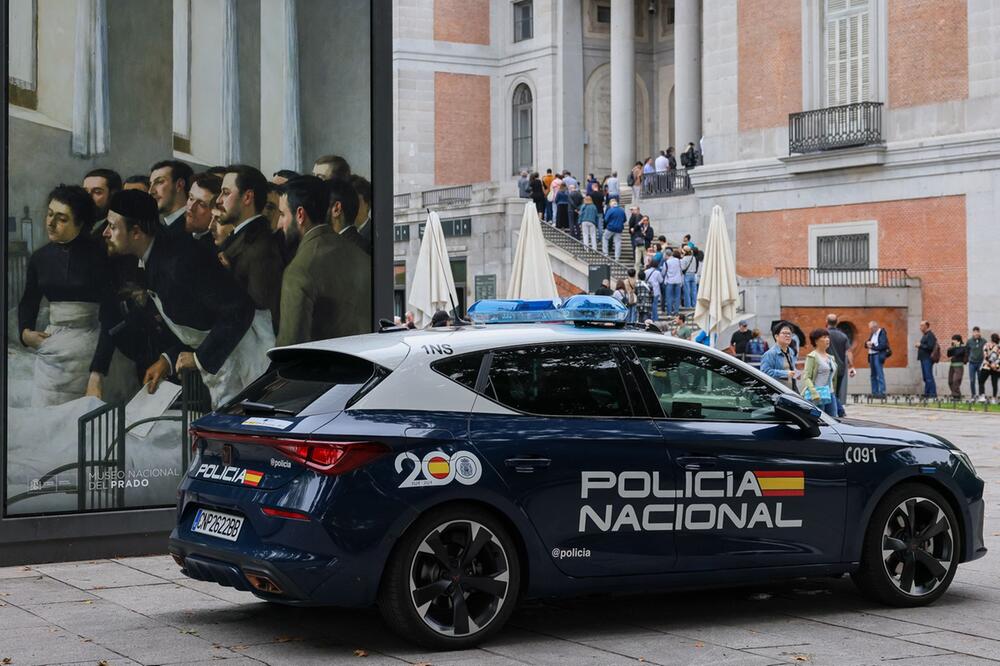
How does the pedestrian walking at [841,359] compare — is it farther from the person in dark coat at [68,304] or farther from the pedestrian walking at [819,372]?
the person in dark coat at [68,304]

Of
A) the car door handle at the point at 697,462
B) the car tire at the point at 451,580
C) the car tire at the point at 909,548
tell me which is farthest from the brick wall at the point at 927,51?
the car tire at the point at 451,580

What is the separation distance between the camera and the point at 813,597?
8.63 m

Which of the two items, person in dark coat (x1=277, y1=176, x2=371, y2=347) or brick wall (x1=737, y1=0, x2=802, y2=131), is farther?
brick wall (x1=737, y1=0, x2=802, y2=131)

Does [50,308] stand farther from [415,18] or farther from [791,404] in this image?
[415,18]

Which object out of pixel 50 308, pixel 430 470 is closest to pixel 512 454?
pixel 430 470

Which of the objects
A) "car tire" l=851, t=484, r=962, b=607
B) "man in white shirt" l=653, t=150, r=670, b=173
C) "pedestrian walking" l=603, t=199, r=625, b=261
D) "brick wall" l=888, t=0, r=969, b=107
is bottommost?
"car tire" l=851, t=484, r=962, b=607

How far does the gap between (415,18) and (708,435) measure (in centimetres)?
4850

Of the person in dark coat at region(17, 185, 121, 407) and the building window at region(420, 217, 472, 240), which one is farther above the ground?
the building window at region(420, 217, 472, 240)

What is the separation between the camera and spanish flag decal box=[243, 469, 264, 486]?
277 inches

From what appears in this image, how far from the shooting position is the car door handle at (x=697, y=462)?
25.1 feet

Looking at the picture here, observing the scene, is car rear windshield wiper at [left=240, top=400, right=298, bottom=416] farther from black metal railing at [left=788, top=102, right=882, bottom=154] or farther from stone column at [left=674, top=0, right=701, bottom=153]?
stone column at [left=674, top=0, right=701, bottom=153]

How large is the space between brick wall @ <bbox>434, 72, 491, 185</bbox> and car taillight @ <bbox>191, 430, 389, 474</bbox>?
1931 inches

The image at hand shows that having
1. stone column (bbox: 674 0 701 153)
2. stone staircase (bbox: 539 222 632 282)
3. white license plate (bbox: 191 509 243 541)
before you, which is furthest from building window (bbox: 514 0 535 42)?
white license plate (bbox: 191 509 243 541)

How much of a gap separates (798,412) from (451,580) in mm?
2162
